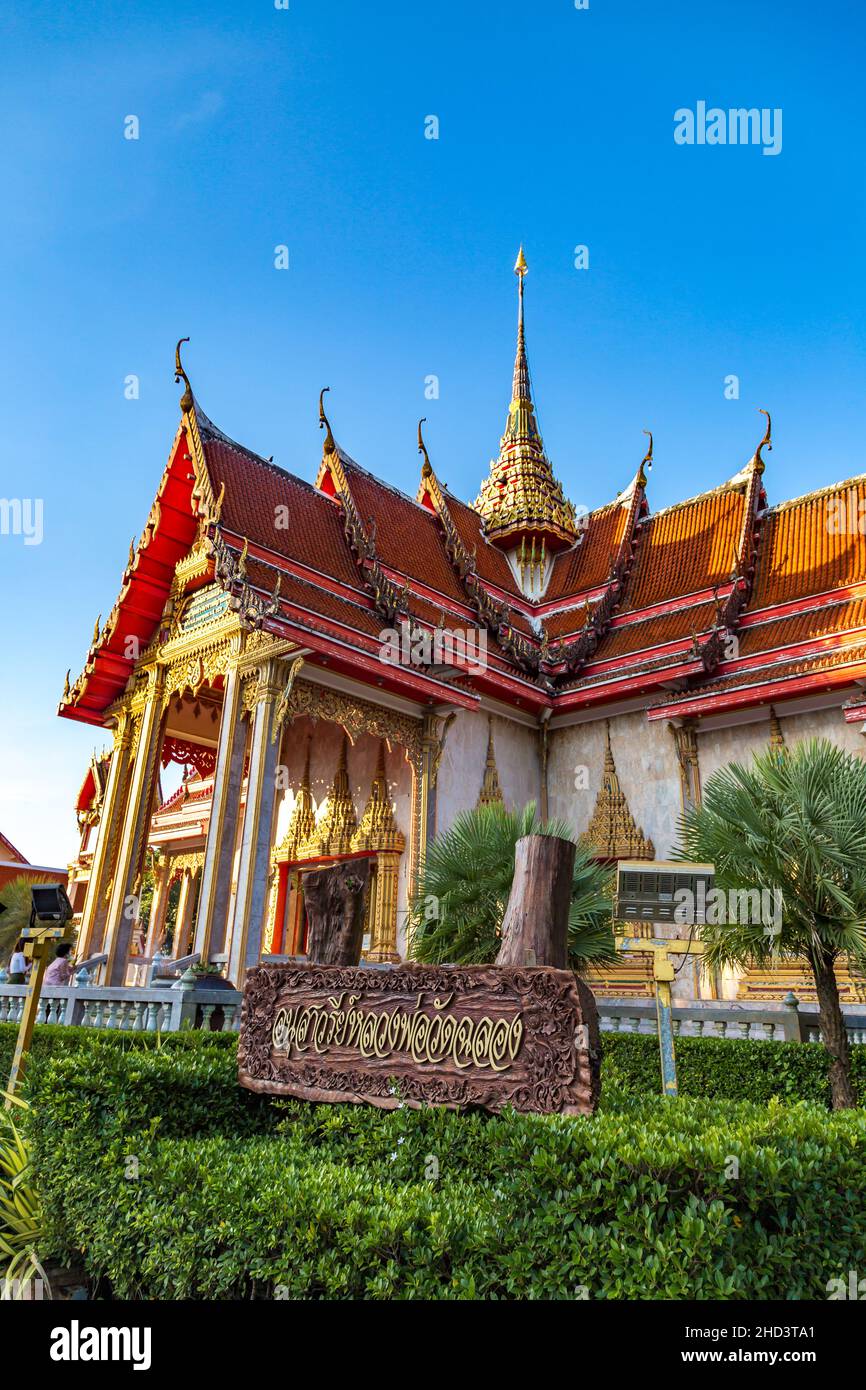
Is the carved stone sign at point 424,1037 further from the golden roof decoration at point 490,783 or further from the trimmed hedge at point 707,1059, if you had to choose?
the golden roof decoration at point 490,783

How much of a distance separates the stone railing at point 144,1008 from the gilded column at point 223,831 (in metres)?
2.43

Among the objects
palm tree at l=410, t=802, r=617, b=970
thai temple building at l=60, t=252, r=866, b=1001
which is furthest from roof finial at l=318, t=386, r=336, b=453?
palm tree at l=410, t=802, r=617, b=970

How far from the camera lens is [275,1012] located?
16.0 ft

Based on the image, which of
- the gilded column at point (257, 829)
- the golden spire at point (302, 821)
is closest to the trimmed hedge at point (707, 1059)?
the gilded column at point (257, 829)

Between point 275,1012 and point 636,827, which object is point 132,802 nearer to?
point 636,827

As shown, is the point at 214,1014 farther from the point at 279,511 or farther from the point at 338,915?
the point at 279,511

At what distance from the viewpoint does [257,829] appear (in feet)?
38.1

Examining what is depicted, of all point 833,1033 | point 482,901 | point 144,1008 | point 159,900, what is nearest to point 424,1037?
point 833,1033

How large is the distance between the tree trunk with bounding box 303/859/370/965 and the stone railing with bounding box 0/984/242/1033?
296cm

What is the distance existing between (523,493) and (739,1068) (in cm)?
1583

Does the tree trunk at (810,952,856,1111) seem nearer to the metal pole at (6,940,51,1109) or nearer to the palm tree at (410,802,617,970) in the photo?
the palm tree at (410,802,617,970)
